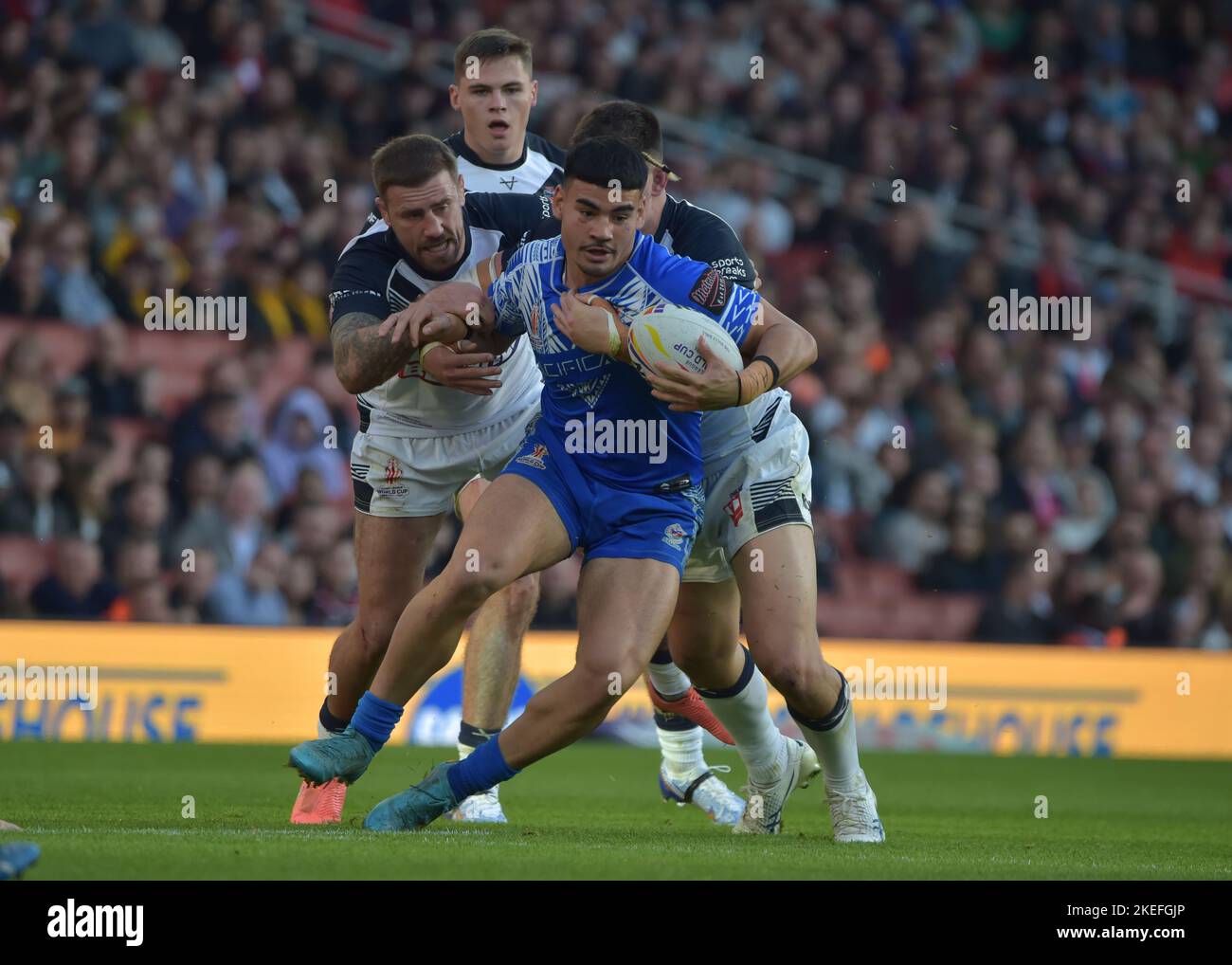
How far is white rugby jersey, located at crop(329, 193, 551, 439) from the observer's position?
23.3 feet

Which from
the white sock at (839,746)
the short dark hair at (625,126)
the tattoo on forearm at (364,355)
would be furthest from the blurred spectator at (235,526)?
the white sock at (839,746)

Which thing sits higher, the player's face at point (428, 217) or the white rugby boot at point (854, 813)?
the player's face at point (428, 217)

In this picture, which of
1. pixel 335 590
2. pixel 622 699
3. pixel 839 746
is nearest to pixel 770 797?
pixel 839 746

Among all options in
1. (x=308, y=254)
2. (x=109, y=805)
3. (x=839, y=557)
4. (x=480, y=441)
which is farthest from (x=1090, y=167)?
(x=109, y=805)

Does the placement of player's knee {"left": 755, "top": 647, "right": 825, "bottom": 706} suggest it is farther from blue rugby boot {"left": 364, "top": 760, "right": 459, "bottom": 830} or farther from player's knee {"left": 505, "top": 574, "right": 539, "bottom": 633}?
player's knee {"left": 505, "top": 574, "right": 539, "bottom": 633}

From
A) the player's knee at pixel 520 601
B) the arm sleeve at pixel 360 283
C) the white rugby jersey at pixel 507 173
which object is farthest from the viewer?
A: the white rugby jersey at pixel 507 173

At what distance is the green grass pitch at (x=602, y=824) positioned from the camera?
539 centimetres

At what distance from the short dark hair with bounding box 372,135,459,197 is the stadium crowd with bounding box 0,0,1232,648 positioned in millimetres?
6523

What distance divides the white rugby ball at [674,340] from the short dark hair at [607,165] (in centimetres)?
47

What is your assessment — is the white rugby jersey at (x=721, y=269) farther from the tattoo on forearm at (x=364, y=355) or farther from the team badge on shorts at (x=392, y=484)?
the team badge on shorts at (x=392, y=484)

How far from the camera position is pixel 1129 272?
17.9m

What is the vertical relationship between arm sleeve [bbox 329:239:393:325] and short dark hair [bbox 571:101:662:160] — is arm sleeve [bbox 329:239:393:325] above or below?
below

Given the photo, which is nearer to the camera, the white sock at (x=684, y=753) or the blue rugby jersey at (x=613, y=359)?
the blue rugby jersey at (x=613, y=359)

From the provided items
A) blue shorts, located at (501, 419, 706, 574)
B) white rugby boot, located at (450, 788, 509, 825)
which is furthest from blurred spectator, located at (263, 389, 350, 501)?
blue shorts, located at (501, 419, 706, 574)
